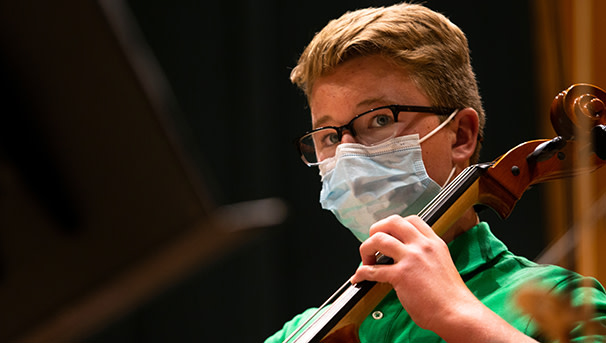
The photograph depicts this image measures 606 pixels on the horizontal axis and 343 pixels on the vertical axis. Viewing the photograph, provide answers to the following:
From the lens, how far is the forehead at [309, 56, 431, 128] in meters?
1.18

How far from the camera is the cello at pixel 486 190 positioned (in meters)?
0.75

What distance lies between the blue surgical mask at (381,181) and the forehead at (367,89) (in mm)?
62

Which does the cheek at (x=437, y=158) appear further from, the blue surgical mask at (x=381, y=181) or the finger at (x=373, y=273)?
the finger at (x=373, y=273)

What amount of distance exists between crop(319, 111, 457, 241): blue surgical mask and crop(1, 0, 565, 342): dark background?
94 cm

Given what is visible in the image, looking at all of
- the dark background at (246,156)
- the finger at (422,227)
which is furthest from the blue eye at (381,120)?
the dark background at (246,156)

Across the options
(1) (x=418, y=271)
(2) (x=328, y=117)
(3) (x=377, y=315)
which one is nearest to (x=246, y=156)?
(2) (x=328, y=117)

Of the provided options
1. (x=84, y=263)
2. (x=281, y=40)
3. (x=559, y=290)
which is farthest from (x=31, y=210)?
(x=281, y=40)

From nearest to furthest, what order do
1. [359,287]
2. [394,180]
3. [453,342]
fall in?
[453,342]
[359,287]
[394,180]

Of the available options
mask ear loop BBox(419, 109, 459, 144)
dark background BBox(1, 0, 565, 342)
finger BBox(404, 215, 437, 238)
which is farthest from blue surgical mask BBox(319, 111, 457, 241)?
dark background BBox(1, 0, 565, 342)

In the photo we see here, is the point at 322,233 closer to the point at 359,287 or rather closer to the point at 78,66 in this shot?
the point at 359,287

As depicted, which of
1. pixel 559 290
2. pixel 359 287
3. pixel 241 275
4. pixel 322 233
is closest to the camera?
pixel 559 290

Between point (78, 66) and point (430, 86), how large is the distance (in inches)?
28.7

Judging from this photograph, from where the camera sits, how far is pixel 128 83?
1.89 ft

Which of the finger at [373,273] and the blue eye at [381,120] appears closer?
the finger at [373,273]
